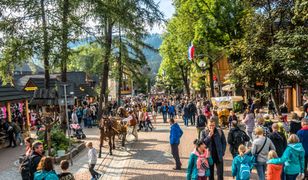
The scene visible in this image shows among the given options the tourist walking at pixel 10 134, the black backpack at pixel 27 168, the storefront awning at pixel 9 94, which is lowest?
the tourist walking at pixel 10 134

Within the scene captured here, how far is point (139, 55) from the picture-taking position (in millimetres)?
31219

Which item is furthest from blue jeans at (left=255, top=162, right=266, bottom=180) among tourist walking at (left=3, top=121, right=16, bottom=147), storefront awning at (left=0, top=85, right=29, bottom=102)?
storefront awning at (left=0, top=85, right=29, bottom=102)

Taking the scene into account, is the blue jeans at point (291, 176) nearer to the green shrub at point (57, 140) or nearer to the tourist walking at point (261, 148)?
the tourist walking at point (261, 148)

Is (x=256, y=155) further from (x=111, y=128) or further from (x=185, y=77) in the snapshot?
(x=185, y=77)

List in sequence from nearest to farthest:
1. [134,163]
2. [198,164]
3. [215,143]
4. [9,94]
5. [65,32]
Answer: [198,164], [215,143], [65,32], [134,163], [9,94]

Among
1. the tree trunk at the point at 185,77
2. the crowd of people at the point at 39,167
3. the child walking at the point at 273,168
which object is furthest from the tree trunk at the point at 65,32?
the tree trunk at the point at 185,77

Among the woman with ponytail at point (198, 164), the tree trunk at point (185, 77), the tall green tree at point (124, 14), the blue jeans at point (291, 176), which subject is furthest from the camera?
the tree trunk at point (185, 77)

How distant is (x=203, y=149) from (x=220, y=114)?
56.5ft

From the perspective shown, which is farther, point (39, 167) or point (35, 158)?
point (35, 158)

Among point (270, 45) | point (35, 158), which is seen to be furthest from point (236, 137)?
point (270, 45)

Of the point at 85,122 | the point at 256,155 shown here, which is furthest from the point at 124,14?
the point at 85,122

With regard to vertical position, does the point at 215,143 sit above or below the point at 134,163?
above

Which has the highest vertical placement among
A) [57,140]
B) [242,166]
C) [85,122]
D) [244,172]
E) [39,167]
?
[39,167]

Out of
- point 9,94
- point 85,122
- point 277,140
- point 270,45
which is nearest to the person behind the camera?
point 277,140
